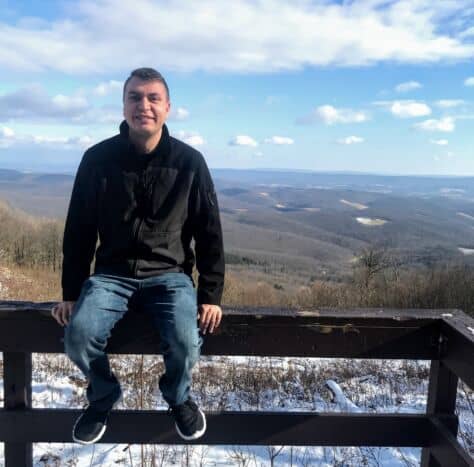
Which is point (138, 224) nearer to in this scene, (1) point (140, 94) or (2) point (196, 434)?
(1) point (140, 94)

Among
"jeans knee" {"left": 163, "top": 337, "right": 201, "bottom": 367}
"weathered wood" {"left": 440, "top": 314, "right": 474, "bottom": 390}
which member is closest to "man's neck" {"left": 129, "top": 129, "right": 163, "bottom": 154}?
"jeans knee" {"left": 163, "top": 337, "right": 201, "bottom": 367}

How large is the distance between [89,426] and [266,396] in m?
3.15

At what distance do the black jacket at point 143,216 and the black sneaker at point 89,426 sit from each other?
0.49 metres

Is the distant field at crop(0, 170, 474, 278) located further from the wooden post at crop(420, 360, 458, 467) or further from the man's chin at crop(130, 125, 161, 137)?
the wooden post at crop(420, 360, 458, 467)

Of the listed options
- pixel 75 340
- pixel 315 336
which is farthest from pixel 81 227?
pixel 315 336

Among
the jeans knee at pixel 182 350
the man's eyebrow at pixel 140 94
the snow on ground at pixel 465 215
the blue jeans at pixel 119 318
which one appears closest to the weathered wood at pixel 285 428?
the blue jeans at pixel 119 318

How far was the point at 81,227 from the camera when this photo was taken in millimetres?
2158

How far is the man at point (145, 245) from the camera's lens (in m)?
1.83

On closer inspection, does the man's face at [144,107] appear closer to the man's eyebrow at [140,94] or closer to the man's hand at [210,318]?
the man's eyebrow at [140,94]

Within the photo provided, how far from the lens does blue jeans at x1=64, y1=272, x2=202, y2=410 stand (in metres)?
1.77

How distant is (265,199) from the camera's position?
591 ft

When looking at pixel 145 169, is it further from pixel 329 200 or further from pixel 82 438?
pixel 329 200

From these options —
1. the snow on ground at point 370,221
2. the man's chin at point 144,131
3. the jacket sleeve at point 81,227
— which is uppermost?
the man's chin at point 144,131

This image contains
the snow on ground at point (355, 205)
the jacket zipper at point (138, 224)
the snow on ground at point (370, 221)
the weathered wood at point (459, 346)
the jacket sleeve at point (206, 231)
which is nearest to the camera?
the weathered wood at point (459, 346)
